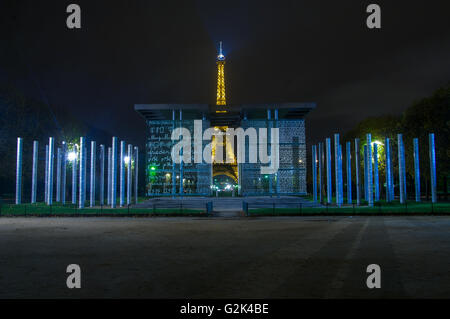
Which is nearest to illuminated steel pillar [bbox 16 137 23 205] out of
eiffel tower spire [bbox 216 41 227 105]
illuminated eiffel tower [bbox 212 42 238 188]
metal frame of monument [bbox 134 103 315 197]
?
metal frame of monument [bbox 134 103 315 197]

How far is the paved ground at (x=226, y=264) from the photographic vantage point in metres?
8.74

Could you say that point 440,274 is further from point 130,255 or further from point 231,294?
point 130,255

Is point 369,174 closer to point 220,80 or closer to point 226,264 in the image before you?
point 226,264

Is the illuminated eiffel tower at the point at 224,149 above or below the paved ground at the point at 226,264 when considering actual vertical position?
above

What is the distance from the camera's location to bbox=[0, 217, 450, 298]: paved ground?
8742 millimetres

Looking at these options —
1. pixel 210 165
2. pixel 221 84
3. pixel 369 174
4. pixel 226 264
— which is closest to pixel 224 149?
pixel 221 84

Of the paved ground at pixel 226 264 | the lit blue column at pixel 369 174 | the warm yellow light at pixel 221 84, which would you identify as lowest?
the paved ground at pixel 226 264

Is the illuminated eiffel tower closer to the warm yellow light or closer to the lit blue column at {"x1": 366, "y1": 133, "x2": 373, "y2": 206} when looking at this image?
the warm yellow light

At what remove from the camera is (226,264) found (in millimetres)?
11773

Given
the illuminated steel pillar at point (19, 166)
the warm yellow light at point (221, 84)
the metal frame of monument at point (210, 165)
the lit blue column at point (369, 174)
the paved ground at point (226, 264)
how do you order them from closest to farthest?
1. the paved ground at point (226, 264)
2. the lit blue column at point (369, 174)
3. the illuminated steel pillar at point (19, 166)
4. the metal frame of monument at point (210, 165)
5. the warm yellow light at point (221, 84)

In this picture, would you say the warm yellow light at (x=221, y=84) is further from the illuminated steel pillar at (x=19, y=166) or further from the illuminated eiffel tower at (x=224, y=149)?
the illuminated steel pillar at (x=19, y=166)

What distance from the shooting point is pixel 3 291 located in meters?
8.73

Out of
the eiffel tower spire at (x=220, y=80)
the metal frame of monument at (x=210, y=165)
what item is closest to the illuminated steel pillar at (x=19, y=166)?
the metal frame of monument at (x=210, y=165)
